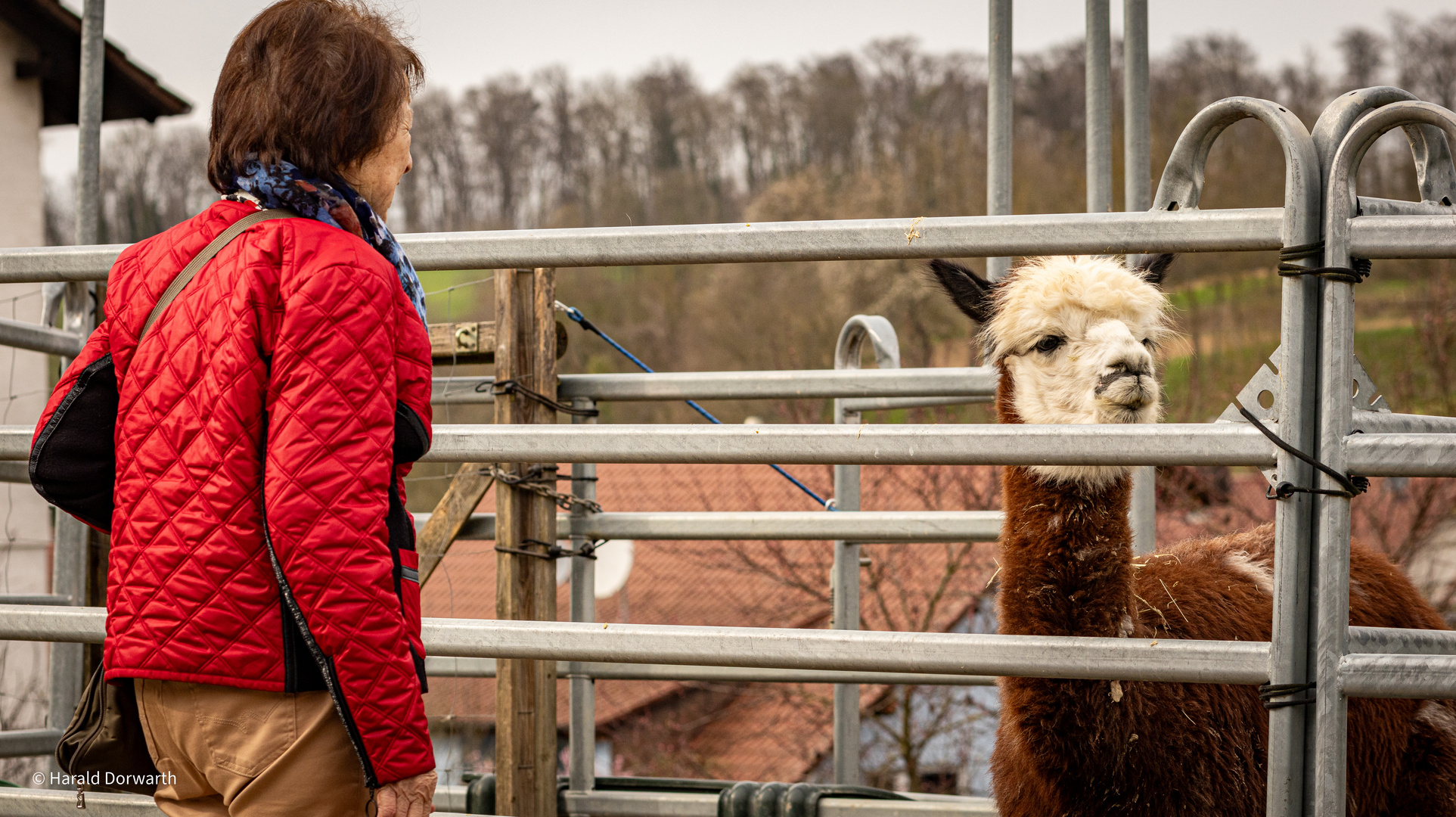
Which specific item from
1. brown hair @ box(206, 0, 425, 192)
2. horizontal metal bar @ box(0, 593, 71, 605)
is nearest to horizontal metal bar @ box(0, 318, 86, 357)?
horizontal metal bar @ box(0, 593, 71, 605)

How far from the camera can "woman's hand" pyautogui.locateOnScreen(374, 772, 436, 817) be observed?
136 cm

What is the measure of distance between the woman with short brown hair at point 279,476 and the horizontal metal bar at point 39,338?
2.07 meters

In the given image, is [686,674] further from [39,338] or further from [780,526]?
[39,338]

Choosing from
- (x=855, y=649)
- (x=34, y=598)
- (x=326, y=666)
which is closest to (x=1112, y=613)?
(x=855, y=649)

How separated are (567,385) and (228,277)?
2.05 meters

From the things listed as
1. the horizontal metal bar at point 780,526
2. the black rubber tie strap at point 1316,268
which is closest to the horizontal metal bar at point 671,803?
the horizontal metal bar at point 780,526

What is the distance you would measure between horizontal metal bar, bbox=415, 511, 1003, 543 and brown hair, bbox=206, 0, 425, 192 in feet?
6.43

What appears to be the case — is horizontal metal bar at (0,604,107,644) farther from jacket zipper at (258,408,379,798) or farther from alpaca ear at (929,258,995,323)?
alpaca ear at (929,258,995,323)

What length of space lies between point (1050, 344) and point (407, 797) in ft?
5.73

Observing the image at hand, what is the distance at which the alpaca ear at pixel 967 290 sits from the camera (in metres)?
2.68

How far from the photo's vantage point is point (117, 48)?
11.1 m

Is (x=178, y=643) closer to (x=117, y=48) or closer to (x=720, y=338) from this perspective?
(x=117, y=48)

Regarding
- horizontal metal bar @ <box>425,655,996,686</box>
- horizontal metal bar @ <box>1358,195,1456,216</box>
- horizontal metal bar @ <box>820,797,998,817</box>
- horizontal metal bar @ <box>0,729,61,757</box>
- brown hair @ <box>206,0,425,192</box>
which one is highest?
brown hair @ <box>206,0,425,192</box>

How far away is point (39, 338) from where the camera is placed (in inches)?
129
